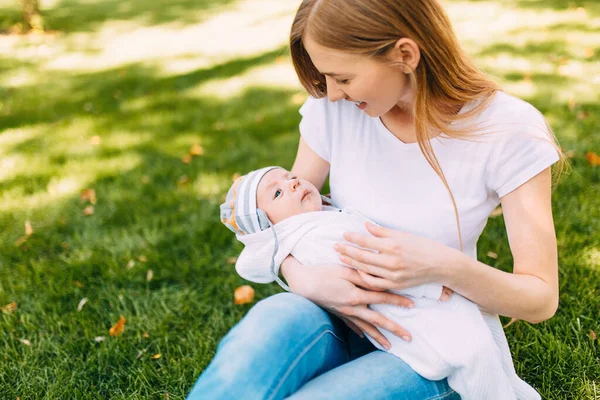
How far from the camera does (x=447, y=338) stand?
1515 mm

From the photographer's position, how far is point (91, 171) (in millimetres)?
3963

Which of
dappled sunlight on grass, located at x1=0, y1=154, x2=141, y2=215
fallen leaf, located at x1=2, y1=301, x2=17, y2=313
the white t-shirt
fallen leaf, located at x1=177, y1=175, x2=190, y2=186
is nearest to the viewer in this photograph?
the white t-shirt

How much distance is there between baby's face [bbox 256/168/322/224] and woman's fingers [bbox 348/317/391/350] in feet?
1.54

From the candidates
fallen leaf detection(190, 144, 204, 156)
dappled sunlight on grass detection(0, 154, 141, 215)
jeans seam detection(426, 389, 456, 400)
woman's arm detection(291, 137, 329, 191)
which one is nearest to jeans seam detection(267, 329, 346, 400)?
jeans seam detection(426, 389, 456, 400)

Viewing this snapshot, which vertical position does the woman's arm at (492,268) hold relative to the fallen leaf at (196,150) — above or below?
above

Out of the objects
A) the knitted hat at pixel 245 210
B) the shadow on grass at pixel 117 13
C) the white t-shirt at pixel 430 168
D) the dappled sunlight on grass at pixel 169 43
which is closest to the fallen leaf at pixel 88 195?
the knitted hat at pixel 245 210

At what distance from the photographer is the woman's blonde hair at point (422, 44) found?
1.48 metres

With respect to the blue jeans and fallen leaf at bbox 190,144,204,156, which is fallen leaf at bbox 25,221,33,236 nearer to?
fallen leaf at bbox 190,144,204,156

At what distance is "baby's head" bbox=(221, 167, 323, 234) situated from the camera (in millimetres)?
1953

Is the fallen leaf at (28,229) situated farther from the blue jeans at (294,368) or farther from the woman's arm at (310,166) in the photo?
the blue jeans at (294,368)

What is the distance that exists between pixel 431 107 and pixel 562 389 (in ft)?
3.81

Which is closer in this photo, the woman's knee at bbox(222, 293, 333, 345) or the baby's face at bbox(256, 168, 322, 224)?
the woman's knee at bbox(222, 293, 333, 345)

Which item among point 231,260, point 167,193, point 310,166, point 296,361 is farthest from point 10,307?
point 296,361

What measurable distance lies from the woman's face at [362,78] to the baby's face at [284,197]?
429mm
